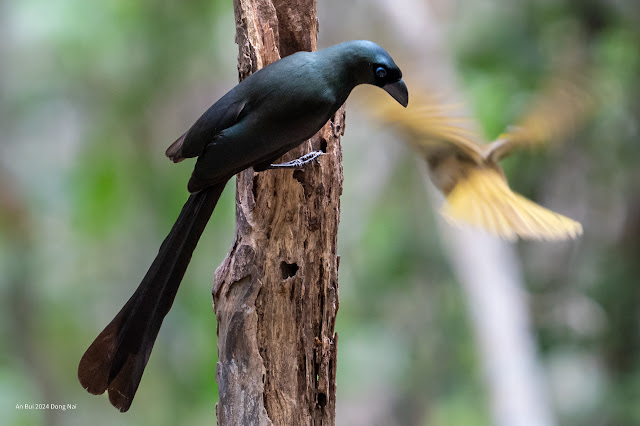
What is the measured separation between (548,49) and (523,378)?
204cm

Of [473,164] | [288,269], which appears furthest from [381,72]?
[473,164]

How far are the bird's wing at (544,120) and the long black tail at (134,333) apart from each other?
1104 millimetres

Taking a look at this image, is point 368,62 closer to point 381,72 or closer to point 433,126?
point 381,72

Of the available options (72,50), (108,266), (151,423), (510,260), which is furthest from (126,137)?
(510,260)

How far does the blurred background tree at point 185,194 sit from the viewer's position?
4102 millimetres

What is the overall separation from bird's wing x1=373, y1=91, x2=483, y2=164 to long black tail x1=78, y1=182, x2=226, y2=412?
66 centimetres

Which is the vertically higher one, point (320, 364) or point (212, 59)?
point (212, 59)

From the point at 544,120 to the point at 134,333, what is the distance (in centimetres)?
165

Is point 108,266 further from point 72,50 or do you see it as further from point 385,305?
point 385,305

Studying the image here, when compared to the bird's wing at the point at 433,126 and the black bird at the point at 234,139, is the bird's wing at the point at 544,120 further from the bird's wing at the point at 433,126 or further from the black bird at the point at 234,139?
the black bird at the point at 234,139

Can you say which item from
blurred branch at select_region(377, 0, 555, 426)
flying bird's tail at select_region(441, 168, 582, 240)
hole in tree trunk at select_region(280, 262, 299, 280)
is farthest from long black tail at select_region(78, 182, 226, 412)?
blurred branch at select_region(377, 0, 555, 426)

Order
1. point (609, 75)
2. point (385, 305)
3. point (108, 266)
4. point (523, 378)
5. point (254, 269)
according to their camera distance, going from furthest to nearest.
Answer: point (385, 305), point (108, 266), point (609, 75), point (523, 378), point (254, 269)

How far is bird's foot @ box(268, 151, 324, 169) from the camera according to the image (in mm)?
1884

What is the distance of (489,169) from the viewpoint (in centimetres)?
239
